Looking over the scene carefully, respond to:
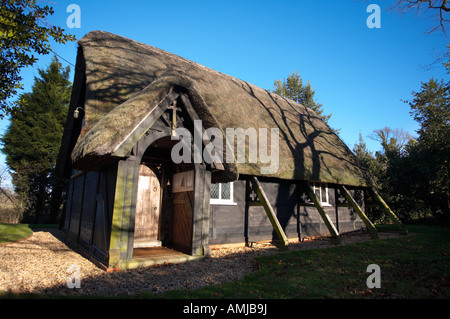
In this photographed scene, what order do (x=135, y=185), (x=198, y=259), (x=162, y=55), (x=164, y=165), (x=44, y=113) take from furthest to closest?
1. (x=44, y=113)
2. (x=162, y=55)
3. (x=164, y=165)
4. (x=198, y=259)
5. (x=135, y=185)

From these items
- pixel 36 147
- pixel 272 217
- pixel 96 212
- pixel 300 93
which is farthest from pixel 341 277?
pixel 300 93

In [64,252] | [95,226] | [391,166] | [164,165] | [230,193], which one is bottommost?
[64,252]

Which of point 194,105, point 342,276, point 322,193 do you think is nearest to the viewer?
point 342,276

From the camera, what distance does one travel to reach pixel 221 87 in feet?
44.8

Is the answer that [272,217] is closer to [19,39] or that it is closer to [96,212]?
[96,212]

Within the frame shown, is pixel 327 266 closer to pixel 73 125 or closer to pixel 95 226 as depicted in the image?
pixel 95 226

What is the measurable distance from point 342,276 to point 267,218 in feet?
17.5

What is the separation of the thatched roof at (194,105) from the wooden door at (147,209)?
2578mm

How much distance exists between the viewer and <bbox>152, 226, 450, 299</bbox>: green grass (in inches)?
179

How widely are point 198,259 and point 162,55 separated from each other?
34.4ft

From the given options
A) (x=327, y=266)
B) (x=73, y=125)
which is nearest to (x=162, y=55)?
(x=73, y=125)

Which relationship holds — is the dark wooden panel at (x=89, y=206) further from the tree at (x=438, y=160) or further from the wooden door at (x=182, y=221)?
the tree at (x=438, y=160)

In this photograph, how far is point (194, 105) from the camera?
7.25 metres

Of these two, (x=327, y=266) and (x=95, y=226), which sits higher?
(x=95, y=226)
